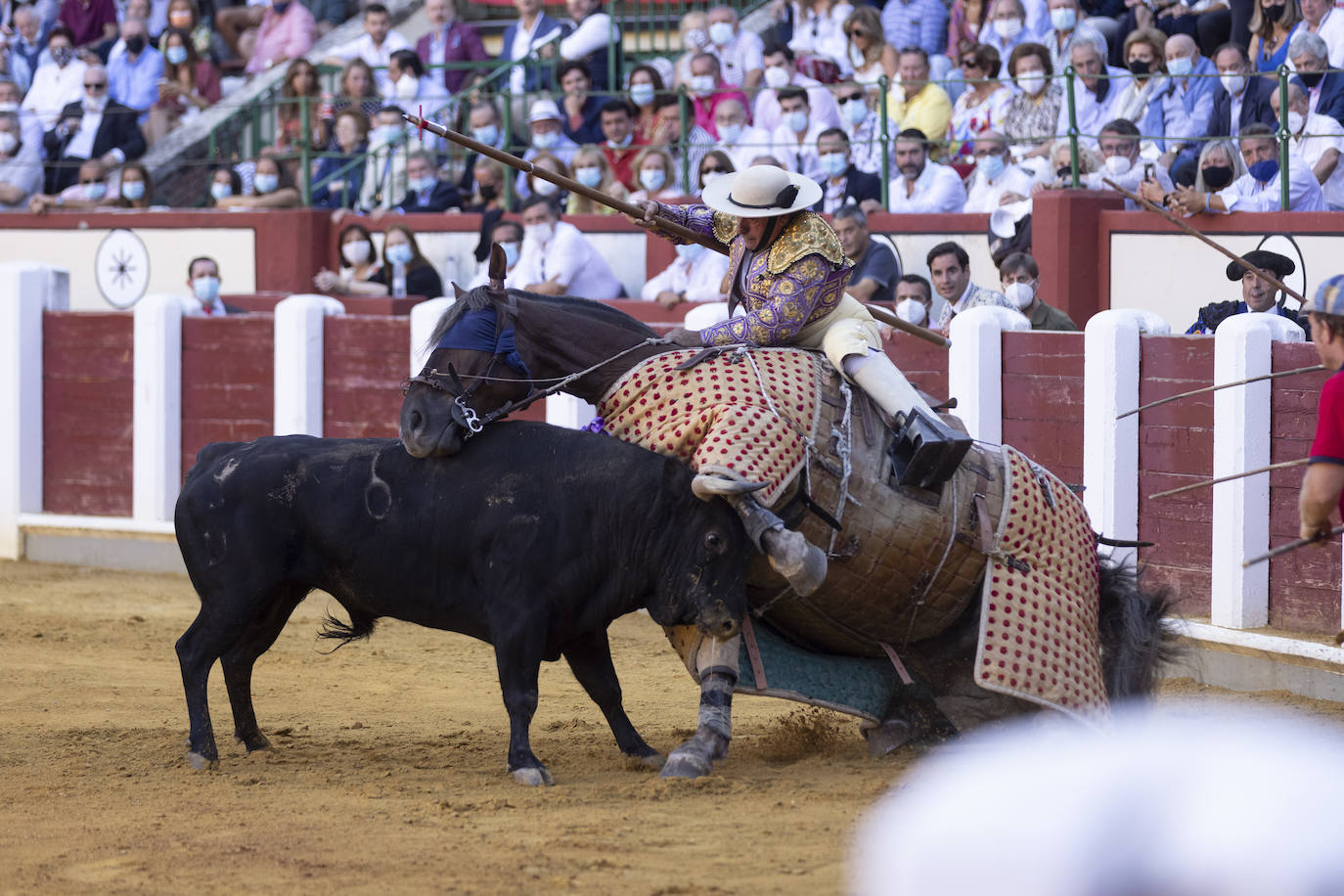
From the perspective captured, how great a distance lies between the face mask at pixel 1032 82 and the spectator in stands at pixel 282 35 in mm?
8699

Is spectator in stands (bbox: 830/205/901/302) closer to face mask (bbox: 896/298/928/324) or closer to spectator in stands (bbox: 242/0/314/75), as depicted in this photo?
face mask (bbox: 896/298/928/324)

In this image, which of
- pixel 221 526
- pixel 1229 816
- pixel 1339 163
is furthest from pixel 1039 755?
pixel 1339 163

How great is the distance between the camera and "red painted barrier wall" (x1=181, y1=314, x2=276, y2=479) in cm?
1093

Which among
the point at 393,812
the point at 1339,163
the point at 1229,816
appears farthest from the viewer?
the point at 1339,163

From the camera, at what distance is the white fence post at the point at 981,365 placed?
8273 millimetres

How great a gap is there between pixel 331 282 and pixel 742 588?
803 cm

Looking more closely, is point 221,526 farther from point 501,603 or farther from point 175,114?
point 175,114

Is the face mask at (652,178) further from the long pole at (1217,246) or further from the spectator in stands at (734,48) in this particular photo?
the long pole at (1217,246)

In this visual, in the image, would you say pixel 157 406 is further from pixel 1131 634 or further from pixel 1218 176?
pixel 1131 634

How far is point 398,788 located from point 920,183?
6.88m

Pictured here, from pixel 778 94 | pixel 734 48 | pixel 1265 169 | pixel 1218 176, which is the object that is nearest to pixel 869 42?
pixel 778 94

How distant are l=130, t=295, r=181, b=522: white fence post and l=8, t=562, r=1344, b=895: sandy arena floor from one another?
288 centimetres

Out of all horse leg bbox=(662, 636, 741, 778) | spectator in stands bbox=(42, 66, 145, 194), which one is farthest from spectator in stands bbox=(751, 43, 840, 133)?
horse leg bbox=(662, 636, 741, 778)

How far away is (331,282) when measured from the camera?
504 inches
